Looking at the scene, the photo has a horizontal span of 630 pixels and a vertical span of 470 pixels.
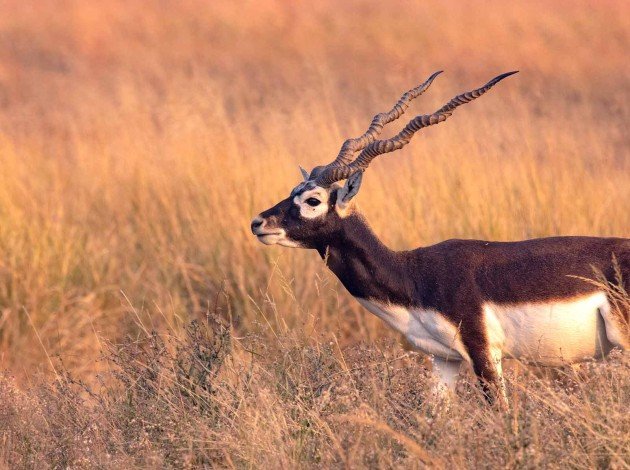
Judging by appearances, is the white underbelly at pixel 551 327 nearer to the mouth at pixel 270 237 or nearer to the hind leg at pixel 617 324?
the hind leg at pixel 617 324

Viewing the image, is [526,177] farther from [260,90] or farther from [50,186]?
[260,90]

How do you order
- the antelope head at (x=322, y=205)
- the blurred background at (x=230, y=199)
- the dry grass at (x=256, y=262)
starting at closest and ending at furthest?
1. the dry grass at (x=256, y=262)
2. the antelope head at (x=322, y=205)
3. the blurred background at (x=230, y=199)

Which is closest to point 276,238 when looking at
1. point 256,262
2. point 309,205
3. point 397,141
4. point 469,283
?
point 309,205

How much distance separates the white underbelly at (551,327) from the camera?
6844 mm

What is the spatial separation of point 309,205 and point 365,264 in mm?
462

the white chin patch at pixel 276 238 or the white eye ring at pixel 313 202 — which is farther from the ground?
the white eye ring at pixel 313 202

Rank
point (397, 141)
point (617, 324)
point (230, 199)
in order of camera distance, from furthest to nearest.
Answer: point (230, 199), point (397, 141), point (617, 324)

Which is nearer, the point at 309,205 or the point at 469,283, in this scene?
the point at 469,283

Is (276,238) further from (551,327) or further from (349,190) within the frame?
(551,327)

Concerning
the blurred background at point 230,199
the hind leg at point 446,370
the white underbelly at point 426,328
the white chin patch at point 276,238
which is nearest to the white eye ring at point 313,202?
the white chin patch at point 276,238

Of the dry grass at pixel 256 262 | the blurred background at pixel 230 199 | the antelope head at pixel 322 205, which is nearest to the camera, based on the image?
the dry grass at pixel 256 262

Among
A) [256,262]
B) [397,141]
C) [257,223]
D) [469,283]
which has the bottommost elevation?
[469,283]

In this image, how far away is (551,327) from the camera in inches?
270

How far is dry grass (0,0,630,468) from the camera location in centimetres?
579
